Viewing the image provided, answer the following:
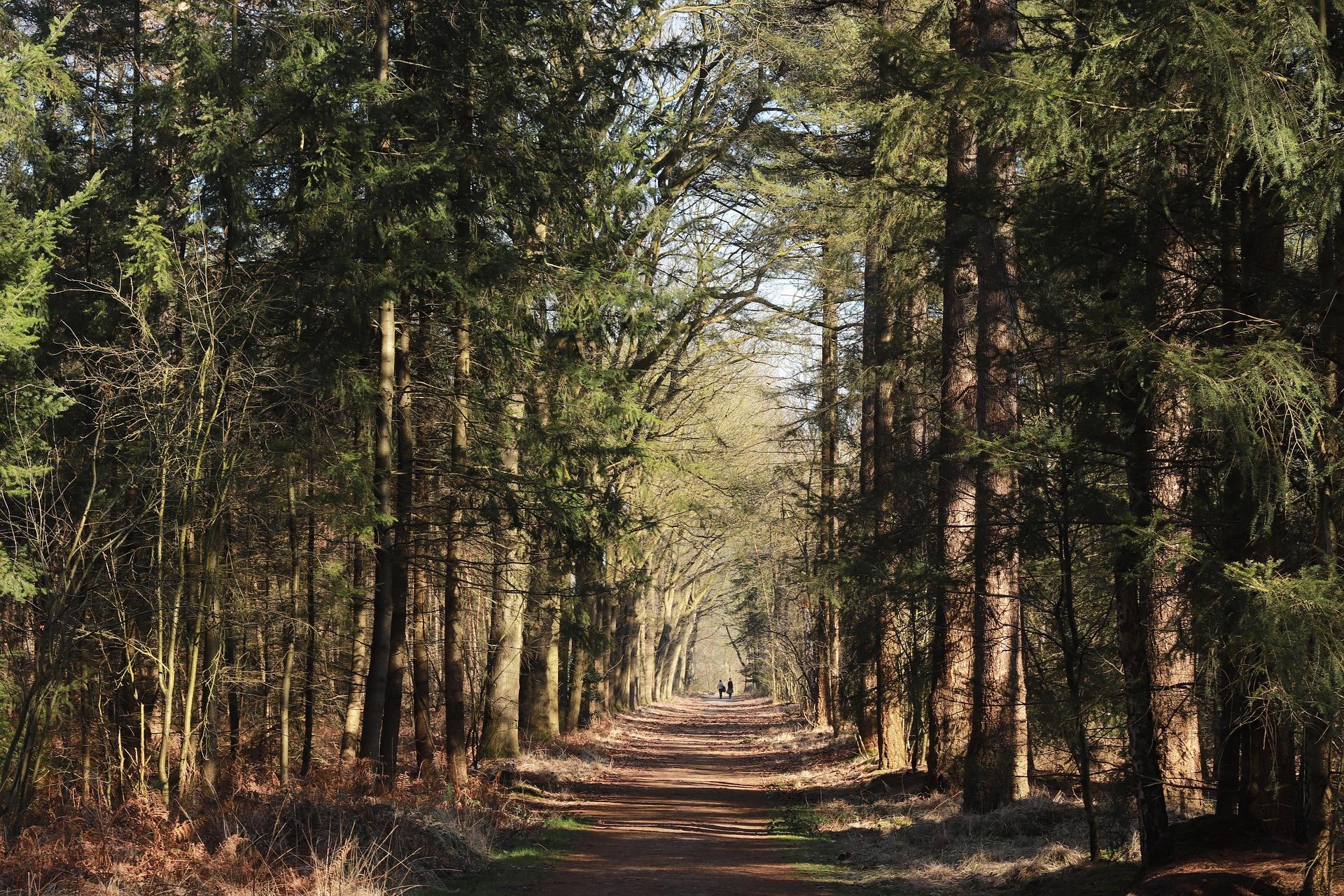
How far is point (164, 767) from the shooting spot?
10.9 metres

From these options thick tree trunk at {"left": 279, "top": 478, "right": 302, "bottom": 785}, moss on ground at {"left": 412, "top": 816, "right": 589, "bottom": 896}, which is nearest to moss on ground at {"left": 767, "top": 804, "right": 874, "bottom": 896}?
moss on ground at {"left": 412, "top": 816, "right": 589, "bottom": 896}

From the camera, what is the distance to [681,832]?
14.0 meters

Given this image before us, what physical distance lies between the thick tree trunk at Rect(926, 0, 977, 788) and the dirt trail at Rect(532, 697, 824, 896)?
2813 millimetres

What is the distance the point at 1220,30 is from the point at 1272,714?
4.20m

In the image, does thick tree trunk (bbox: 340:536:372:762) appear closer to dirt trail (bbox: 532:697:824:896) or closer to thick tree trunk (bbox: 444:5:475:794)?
thick tree trunk (bbox: 444:5:475:794)

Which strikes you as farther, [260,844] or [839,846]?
[839,846]

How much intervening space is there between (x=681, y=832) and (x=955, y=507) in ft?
17.7

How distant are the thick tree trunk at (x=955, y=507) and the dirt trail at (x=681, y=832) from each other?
281 centimetres

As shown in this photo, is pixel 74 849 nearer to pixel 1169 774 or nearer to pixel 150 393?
pixel 150 393

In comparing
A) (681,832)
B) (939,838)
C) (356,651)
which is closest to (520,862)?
(681,832)

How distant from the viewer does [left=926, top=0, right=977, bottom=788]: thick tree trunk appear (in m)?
13.4

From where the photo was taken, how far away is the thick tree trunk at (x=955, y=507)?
13398mm

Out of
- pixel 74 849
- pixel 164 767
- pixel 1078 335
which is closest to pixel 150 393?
pixel 164 767

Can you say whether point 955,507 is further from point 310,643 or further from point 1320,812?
point 310,643
